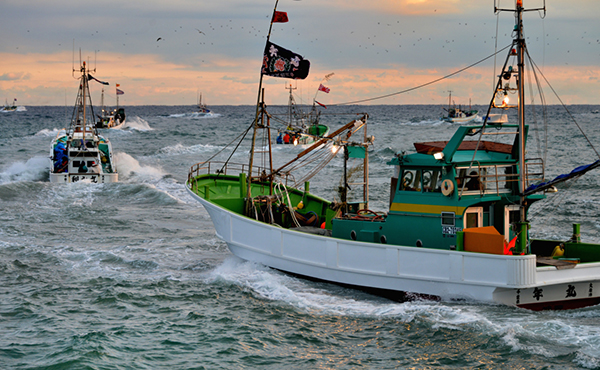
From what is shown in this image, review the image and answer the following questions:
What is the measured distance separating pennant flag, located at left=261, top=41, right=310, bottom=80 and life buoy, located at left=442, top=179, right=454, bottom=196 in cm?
505

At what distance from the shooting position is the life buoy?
1359 centimetres

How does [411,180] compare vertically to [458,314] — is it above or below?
above

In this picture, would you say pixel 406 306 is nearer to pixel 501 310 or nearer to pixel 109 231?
pixel 501 310

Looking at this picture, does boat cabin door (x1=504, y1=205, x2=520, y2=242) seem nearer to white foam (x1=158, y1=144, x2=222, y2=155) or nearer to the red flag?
the red flag

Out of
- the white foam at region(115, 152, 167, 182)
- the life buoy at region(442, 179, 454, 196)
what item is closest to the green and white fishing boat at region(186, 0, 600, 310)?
the life buoy at region(442, 179, 454, 196)

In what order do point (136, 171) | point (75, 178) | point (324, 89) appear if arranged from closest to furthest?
point (75, 178) → point (136, 171) → point (324, 89)

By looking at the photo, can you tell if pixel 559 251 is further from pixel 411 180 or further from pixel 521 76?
pixel 521 76

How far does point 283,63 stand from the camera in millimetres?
16703

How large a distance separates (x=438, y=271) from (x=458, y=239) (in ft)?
2.73

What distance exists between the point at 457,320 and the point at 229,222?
23.1 feet

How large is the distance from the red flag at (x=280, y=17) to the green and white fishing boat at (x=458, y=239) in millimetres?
3575

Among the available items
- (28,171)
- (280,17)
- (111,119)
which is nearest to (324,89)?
(28,171)

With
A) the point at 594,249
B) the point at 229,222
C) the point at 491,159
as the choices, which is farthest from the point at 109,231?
the point at 594,249

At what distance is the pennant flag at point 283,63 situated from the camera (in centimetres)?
1648
